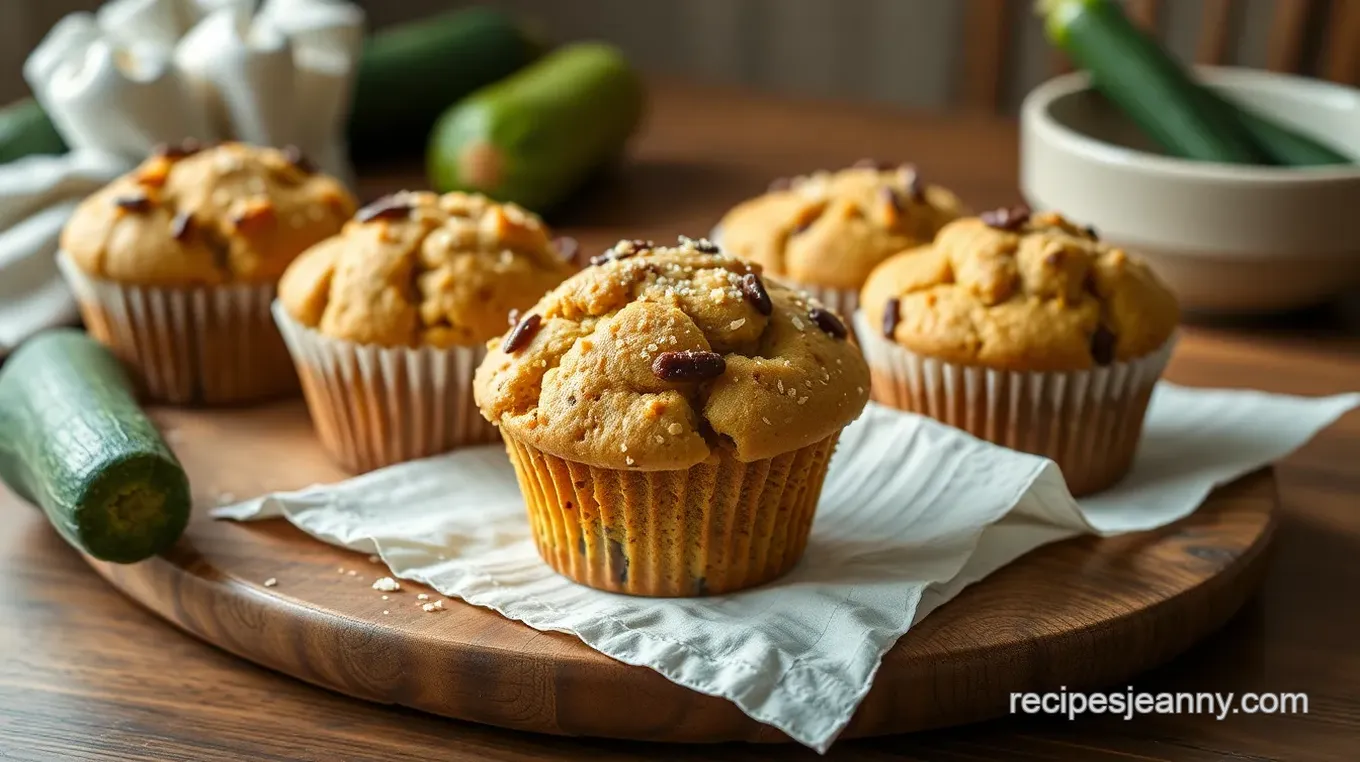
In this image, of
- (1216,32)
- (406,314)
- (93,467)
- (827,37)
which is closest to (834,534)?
(406,314)

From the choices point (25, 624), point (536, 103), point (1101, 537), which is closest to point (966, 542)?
point (1101, 537)

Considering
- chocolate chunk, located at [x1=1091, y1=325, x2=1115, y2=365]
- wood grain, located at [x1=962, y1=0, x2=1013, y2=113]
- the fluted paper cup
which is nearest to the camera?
the fluted paper cup

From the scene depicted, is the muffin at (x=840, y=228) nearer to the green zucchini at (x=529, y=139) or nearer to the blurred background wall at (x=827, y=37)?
the green zucchini at (x=529, y=139)

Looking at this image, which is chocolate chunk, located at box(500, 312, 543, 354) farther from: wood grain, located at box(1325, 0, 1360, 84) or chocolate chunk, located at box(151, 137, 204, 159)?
wood grain, located at box(1325, 0, 1360, 84)

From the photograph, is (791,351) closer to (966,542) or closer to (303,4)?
(966,542)

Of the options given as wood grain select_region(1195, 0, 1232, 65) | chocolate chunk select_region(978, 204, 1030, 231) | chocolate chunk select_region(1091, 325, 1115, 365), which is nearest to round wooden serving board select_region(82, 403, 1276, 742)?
chocolate chunk select_region(1091, 325, 1115, 365)

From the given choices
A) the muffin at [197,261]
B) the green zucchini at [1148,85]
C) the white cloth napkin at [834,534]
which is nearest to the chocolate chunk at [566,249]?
the white cloth napkin at [834,534]
